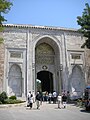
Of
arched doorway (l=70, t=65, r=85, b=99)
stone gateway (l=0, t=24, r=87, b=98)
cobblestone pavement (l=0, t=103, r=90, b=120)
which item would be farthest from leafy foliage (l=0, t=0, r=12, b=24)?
arched doorway (l=70, t=65, r=85, b=99)

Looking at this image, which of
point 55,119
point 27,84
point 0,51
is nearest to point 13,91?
point 27,84

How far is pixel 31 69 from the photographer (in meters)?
21.9

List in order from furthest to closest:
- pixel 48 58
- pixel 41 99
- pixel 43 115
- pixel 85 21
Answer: pixel 48 58, pixel 85 21, pixel 41 99, pixel 43 115

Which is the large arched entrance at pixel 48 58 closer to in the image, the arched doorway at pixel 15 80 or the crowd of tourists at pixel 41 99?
the arched doorway at pixel 15 80

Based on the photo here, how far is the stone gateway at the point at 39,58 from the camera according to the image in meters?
21.6

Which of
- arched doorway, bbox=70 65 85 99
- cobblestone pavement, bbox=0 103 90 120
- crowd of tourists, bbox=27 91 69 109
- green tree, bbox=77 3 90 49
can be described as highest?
green tree, bbox=77 3 90 49

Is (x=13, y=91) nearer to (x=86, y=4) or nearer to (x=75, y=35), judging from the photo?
(x=75, y=35)

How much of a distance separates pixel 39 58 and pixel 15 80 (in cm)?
406

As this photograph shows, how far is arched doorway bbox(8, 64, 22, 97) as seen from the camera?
21.4 m

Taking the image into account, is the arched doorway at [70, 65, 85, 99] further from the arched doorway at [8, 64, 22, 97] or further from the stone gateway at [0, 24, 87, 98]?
the arched doorway at [8, 64, 22, 97]

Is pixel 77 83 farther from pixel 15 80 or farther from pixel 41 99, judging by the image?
pixel 41 99

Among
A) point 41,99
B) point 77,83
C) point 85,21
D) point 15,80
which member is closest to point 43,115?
point 41,99

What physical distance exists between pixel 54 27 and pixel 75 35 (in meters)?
2.75

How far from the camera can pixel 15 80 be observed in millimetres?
21859
